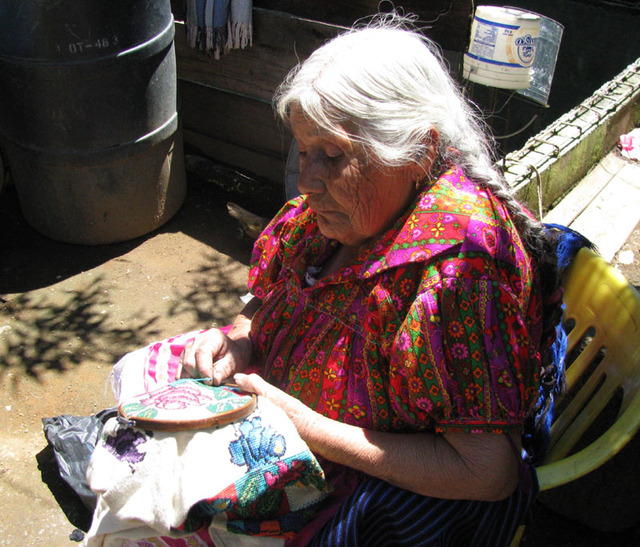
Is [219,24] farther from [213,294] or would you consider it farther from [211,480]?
[211,480]

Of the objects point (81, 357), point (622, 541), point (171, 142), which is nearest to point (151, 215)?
point (171, 142)

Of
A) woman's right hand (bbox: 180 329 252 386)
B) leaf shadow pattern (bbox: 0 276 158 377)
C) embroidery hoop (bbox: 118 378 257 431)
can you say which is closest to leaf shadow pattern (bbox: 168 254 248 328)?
leaf shadow pattern (bbox: 0 276 158 377)

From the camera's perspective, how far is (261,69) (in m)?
4.53

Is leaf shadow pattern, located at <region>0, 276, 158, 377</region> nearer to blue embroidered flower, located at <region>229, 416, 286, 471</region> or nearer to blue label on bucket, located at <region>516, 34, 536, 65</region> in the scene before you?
blue embroidered flower, located at <region>229, 416, 286, 471</region>

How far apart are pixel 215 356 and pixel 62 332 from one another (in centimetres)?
189

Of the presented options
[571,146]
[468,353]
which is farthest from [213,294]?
[468,353]

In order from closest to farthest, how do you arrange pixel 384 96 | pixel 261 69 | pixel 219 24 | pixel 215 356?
pixel 384 96 → pixel 215 356 → pixel 219 24 → pixel 261 69

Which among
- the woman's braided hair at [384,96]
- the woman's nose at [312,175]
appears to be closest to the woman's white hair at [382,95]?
the woman's braided hair at [384,96]

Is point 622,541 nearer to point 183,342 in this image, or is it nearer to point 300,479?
point 300,479

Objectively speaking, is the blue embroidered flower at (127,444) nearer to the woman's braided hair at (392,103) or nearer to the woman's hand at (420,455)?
the woman's hand at (420,455)

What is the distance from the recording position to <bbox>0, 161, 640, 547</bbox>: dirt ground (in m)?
2.54

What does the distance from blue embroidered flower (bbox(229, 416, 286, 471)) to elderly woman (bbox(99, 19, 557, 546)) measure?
119 millimetres

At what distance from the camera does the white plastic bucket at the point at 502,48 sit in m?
3.52

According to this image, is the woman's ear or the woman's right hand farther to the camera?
the woman's right hand
